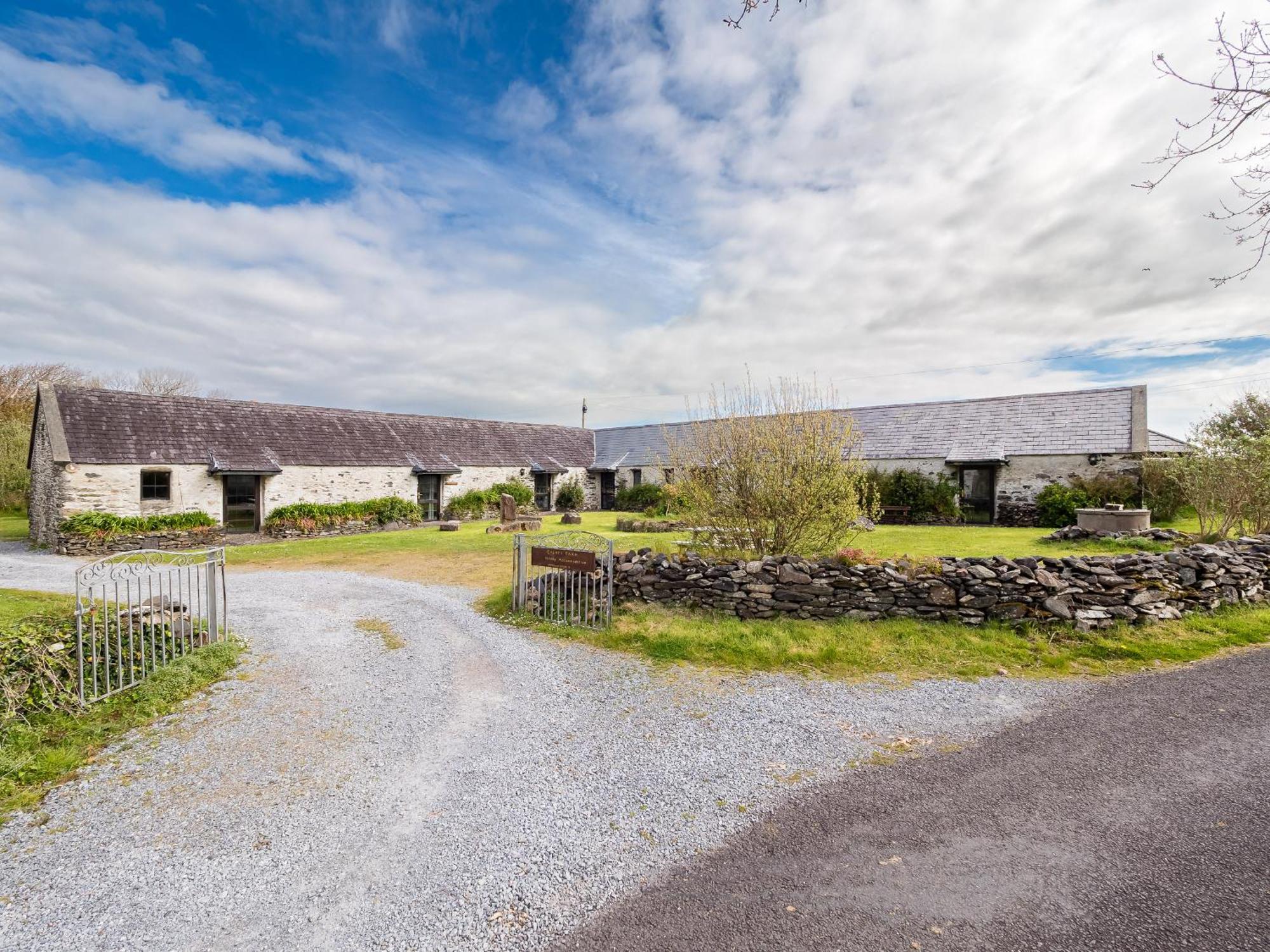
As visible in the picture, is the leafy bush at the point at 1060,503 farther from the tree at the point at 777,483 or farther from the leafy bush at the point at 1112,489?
the tree at the point at 777,483

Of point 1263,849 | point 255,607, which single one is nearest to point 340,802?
point 1263,849

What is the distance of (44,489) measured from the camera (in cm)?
1936

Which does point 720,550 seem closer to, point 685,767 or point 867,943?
point 685,767

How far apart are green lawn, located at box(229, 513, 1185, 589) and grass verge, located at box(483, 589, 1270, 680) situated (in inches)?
126

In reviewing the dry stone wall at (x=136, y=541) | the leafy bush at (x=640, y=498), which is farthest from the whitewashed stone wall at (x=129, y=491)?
the leafy bush at (x=640, y=498)

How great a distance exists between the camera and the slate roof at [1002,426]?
2141 cm

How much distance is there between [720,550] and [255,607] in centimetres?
816

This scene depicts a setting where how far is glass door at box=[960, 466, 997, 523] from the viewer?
Result: 2281 centimetres

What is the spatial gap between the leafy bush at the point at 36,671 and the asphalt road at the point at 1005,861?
19.0ft

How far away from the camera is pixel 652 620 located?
8930 millimetres

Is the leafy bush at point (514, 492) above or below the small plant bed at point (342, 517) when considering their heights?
above

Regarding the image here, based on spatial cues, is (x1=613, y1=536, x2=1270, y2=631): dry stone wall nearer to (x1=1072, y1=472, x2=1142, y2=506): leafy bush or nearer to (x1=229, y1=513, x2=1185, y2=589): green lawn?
(x1=229, y1=513, x2=1185, y2=589): green lawn

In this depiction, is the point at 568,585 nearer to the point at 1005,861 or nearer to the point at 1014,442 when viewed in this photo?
the point at 1005,861

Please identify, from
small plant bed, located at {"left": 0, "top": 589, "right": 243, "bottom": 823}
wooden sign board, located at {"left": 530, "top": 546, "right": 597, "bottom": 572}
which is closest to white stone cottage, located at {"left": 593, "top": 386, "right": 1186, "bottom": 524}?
wooden sign board, located at {"left": 530, "top": 546, "right": 597, "bottom": 572}
